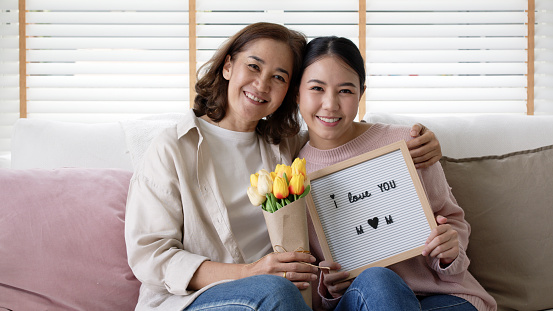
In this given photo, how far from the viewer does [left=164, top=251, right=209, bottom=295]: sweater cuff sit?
4.36 ft

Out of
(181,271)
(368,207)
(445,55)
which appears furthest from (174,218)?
(445,55)

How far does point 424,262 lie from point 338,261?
0.29 m

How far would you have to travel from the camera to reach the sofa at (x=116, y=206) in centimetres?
152

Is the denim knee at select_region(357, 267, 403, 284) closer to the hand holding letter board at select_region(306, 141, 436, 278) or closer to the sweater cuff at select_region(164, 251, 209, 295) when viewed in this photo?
the hand holding letter board at select_region(306, 141, 436, 278)

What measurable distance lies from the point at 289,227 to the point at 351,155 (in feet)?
1.57

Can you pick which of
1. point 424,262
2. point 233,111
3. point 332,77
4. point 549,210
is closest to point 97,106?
point 233,111

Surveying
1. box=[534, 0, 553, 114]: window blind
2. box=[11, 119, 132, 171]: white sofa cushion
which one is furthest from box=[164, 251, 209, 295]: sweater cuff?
box=[534, 0, 553, 114]: window blind

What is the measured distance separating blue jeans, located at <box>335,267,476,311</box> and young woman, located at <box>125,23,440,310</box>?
0.12m

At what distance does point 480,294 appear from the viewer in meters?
1.50

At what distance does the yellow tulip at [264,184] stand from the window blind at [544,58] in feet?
9.60

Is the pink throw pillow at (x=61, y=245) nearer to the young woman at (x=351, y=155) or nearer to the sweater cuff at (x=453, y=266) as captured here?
the young woman at (x=351, y=155)

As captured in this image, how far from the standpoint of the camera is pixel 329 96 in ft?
5.10

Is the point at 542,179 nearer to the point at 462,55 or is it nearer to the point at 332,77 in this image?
the point at 332,77

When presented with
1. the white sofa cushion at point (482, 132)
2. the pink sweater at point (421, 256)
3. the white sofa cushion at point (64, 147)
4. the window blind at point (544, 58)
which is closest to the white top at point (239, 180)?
the pink sweater at point (421, 256)
